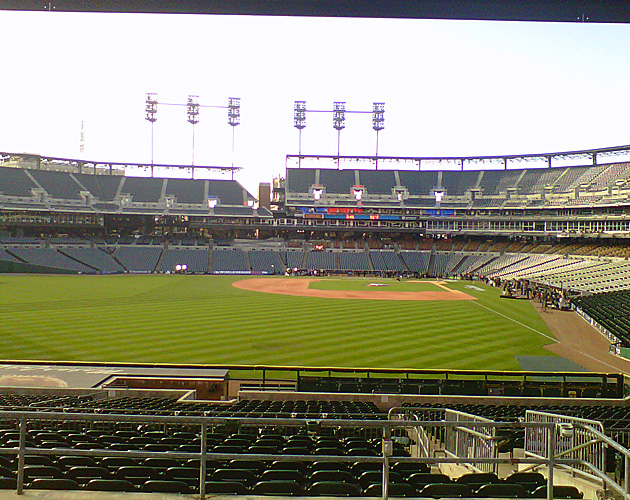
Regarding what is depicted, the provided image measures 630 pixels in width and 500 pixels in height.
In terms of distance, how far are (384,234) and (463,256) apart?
17.2m

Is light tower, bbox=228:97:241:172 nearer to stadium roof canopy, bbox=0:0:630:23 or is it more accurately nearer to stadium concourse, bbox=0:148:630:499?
stadium concourse, bbox=0:148:630:499

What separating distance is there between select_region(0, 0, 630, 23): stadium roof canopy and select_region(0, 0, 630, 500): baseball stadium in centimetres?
416

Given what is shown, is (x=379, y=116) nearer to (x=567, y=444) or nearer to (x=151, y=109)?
(x=151, y=109)

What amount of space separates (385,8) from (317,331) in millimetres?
23185

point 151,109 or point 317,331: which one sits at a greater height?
point 151,109

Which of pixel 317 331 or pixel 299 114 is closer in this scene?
pixel 317 331

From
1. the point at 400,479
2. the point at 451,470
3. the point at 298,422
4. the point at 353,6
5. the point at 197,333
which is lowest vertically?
the point at 197,333

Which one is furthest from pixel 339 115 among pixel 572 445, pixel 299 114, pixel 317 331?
pixel 572 445

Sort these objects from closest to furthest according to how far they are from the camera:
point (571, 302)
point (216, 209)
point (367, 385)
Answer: point (367, 385)
point (571, 302)
point (216, 209)

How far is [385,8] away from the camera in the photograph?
444 centimetres

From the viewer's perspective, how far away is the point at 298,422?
168 inches

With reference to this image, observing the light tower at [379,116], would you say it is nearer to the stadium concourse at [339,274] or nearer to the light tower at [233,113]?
the stadium concourse at [339,274]

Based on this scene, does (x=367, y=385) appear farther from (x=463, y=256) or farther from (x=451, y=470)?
(x=463, y=256)

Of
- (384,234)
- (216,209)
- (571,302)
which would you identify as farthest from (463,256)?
(216,209)
